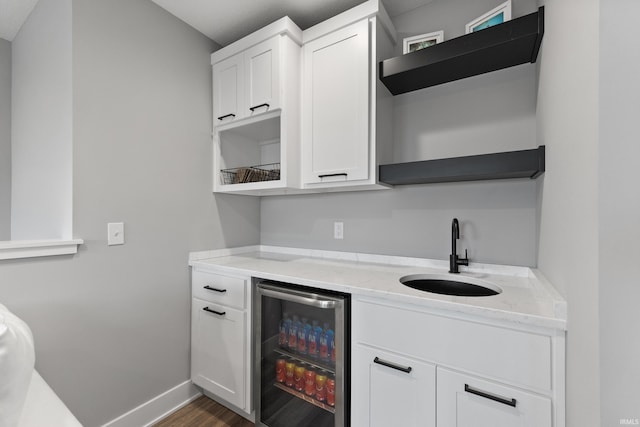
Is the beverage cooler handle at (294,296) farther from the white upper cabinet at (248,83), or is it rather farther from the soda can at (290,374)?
the white upper cabinet at (248,83)

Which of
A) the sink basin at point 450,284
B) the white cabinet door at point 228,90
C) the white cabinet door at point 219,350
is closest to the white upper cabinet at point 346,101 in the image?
the white cabinet door at point 228,90

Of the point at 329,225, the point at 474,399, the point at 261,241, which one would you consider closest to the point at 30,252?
the point at 261,241

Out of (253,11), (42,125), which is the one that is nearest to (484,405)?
(253,11)

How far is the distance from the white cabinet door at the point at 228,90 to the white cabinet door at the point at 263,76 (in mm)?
71

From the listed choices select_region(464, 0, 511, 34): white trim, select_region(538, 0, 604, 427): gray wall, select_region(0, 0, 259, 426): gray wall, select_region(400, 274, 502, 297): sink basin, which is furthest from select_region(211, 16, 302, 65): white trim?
select_region(400, 274, 502, 297): sink basin

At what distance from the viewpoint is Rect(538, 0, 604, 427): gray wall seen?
2.17ft

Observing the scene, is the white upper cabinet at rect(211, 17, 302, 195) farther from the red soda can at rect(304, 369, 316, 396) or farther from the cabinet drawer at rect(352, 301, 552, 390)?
the red soda can at rect(304, 369, 316, 396)

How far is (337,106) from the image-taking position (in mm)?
1646

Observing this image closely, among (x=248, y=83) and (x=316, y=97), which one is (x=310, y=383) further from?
(x=248, y=83)

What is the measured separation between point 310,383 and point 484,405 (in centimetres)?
84

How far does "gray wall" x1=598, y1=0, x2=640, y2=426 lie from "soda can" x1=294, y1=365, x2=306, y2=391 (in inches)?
49.1

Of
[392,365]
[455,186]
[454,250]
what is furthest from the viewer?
[455,186]

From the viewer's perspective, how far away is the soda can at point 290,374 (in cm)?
157

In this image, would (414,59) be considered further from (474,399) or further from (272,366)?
(272,366)
